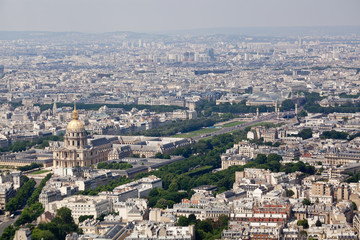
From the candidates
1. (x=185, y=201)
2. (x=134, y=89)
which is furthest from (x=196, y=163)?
(x=134, y=89)

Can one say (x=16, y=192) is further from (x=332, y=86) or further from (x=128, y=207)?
(x=332, y=86)

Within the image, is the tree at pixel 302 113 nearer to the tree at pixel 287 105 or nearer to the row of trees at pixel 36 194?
the tree at pixel 287 105

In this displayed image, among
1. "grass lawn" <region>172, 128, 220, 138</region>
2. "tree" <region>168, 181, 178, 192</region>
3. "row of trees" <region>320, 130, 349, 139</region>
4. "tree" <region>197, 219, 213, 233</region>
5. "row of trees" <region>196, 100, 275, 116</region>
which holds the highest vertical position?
"tree" <region>197, 219, 213, 233</region>

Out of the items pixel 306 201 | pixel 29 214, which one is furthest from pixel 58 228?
pixel 306 201

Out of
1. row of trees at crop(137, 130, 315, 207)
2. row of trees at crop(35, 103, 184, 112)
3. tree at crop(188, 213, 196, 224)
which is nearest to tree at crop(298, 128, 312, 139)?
row of trees at crop(137, 130, 315, 207)

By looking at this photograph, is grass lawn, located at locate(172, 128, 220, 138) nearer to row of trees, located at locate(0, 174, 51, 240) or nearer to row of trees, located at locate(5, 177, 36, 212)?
row of trees, located at locate(5, 177, 36, 212)

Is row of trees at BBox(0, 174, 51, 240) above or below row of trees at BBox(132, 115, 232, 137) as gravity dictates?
above
